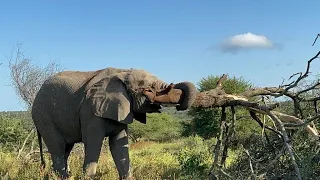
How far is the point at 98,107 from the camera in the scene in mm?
8906

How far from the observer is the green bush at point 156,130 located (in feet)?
140

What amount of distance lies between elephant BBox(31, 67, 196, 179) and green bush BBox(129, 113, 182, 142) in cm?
3180

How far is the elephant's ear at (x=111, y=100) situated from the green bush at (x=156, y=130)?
107ft

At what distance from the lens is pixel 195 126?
115ft

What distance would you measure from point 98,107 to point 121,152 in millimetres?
1013

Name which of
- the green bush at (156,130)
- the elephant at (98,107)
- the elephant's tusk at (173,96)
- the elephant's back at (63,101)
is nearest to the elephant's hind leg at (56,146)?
the elephant at (98,107)

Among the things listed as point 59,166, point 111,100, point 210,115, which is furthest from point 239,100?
point 210,115

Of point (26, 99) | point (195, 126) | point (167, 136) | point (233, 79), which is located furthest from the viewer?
point (167, 136)

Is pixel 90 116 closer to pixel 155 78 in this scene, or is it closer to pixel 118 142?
pixel 118 142

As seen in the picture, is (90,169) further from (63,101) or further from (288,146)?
(288,146)

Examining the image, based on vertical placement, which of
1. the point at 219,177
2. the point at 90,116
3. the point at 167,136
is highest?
the point at 90,116

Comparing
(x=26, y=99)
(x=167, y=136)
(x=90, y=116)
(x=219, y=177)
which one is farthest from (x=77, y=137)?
(x=167, y=136)

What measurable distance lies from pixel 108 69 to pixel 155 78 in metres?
1.10

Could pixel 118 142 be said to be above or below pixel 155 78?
below
